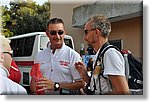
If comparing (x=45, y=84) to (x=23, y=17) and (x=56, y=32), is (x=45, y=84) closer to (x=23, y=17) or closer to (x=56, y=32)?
(x=56, y=32)

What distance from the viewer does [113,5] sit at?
7.00 ft

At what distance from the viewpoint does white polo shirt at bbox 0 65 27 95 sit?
6.81 ft

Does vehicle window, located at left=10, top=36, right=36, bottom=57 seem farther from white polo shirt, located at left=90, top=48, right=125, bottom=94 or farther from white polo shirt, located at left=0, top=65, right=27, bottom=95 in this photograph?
white polo shirt, located at left=90, top=48, right=125, bottom=94

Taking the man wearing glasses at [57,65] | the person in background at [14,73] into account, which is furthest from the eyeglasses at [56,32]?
the person in background at [14,73]

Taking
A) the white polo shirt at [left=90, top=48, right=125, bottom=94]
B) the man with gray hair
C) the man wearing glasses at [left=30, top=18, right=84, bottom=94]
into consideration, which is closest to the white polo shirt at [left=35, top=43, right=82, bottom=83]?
the man wearing glasses at [left=30, top=18, right=84, bottom=94]

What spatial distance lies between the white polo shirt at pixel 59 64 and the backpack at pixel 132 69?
343mm

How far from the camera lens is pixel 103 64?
6.07 ft

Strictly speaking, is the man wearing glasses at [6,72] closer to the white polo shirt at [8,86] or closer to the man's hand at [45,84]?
the white polo shirt at [8,86]

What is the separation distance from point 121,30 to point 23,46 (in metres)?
0.78

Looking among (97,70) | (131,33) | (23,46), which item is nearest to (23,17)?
(23,46)

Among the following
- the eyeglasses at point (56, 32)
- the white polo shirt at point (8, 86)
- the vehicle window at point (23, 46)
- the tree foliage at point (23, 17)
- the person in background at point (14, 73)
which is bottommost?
the white polo shirt at point (8, 86)

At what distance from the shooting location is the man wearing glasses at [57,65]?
207 centimetres

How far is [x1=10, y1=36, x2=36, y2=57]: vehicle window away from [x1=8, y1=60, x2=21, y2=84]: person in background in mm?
84

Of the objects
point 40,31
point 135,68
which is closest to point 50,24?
point 40,31
